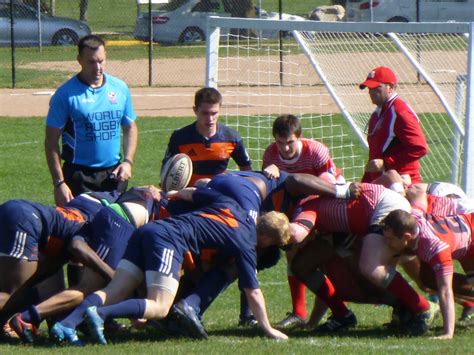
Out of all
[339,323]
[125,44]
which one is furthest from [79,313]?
[125,44]

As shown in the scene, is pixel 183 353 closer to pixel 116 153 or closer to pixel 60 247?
pixel 60 247

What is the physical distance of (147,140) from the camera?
700 inches

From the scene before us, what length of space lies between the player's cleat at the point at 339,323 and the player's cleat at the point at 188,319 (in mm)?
1062

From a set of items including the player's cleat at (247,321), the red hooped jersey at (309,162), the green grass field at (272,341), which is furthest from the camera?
the red hooped jersey at (309,162)

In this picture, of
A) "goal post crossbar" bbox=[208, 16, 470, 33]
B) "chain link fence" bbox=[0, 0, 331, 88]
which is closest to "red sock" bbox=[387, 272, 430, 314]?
"goal post crossbar" bbox=[208, 16, 470, 33]

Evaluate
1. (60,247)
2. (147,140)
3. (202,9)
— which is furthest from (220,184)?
(202,9)

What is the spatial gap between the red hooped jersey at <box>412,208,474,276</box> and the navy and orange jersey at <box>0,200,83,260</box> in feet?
7.83

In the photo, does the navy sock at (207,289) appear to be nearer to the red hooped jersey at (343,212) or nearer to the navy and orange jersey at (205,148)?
the red hooped jersey at (343,212)

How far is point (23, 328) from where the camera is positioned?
7.30m

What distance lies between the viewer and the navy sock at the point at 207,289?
7.41 metres

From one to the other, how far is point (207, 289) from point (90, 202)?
1.21m

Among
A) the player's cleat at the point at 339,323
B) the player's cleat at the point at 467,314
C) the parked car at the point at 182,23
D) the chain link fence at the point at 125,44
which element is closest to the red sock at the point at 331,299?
the player's cleat at the point at 339,323

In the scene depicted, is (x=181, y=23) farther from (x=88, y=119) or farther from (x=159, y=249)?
(x=159, y=249)

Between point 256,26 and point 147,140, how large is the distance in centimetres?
636
